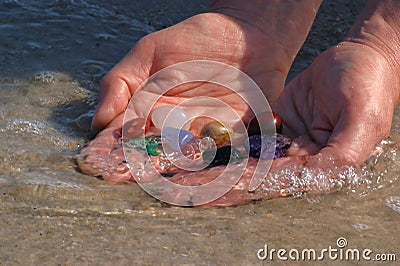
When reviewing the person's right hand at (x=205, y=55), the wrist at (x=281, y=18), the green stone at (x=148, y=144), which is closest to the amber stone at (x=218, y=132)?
the green stone at (x=148, y=144)

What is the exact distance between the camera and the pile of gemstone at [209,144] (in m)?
2.69

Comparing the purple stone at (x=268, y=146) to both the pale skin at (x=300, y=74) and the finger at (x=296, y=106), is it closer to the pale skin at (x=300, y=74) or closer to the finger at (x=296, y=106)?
the pale skin at (x=300, y=74)

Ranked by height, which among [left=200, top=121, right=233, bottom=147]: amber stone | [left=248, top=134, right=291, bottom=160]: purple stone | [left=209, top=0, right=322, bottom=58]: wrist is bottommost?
[left=200, top=121, right=233, bottom=147]: amber stone

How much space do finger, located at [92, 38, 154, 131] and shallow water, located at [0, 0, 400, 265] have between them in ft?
0.45

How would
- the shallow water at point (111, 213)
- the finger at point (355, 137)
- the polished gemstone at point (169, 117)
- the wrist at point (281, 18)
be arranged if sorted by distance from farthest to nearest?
the wrist at point (281, 18)
the polished gemstone at point (169, 117)
the finger at point (355, 137)
the shallow water at point (111, 213)

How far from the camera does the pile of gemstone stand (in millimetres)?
2690

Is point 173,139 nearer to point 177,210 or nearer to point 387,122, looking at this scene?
point 177,210

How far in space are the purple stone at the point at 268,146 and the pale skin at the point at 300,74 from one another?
0.05 metres

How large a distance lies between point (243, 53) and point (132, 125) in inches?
32.2

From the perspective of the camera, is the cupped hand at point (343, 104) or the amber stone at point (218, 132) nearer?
the cupped hand at point (343, 104)

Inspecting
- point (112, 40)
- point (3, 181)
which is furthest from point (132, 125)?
point (112, 40)

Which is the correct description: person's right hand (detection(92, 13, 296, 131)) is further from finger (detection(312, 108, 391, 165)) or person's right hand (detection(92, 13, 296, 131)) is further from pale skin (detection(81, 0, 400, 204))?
finger (detection(312, 108, 391, 165))

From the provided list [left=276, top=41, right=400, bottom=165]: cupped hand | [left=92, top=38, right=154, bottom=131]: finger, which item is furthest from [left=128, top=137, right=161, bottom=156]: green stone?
[left=276, top=41, right=400, bottom=165]: cupped hand

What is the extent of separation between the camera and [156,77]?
129 inches
